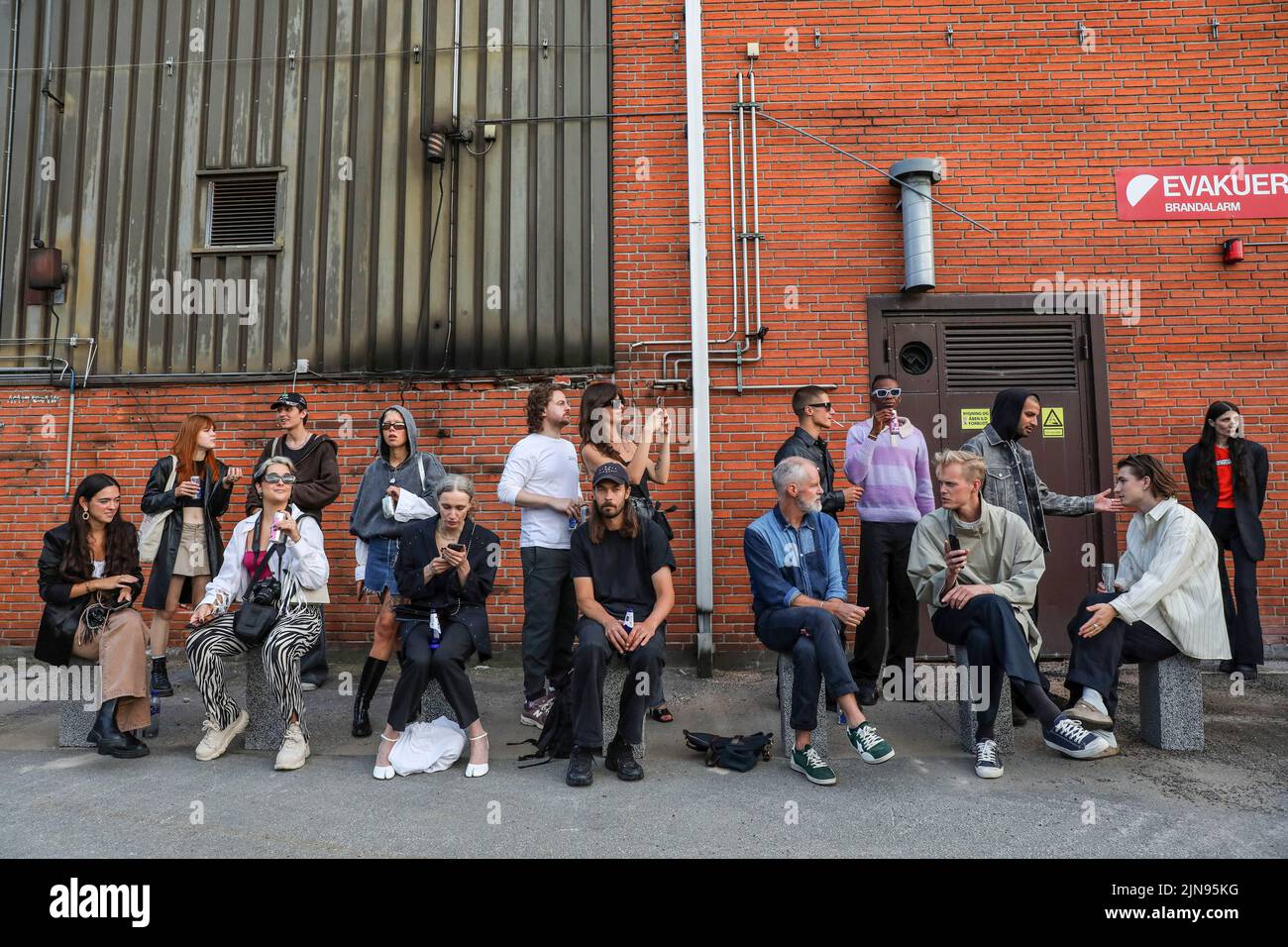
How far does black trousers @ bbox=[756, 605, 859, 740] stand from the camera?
391cm

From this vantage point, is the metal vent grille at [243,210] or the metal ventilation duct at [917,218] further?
the metal vent grille at [243,210]

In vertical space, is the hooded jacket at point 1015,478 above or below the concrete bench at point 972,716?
above

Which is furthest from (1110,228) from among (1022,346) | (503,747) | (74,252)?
(74,252)

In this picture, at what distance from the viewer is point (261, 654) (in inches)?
171

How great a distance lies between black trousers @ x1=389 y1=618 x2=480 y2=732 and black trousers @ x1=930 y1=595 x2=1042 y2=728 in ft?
8.53

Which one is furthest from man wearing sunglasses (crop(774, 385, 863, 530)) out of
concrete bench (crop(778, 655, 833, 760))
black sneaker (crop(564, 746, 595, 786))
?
black sneaker (crop(564, 746, 595, 786))

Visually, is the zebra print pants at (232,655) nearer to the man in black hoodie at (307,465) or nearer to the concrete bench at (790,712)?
the man in black hoodie at (307,465)

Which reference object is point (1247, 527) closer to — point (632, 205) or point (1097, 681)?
point (1097, 681)

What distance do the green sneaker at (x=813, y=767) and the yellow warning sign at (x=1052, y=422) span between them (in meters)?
3.91

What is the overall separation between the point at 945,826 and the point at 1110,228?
544cm

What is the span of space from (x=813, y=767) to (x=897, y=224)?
15.2ft

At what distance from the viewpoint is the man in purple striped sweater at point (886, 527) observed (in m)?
5.17

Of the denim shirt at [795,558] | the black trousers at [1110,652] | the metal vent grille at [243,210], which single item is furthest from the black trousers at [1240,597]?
the metal vent grille at [243,210]

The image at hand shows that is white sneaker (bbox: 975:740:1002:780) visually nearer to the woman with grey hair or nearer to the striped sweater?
the striped sweater
